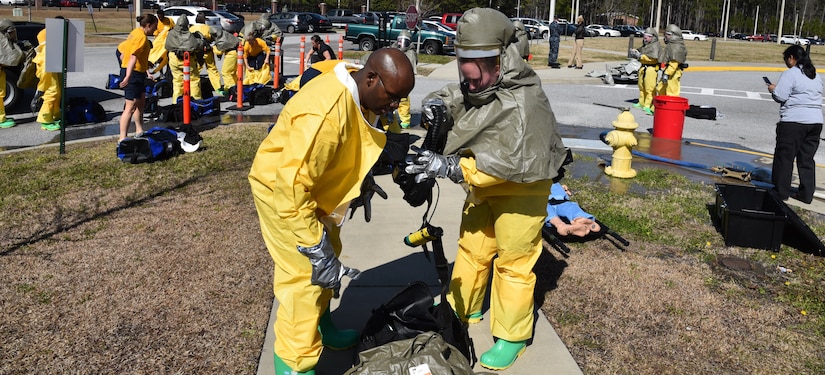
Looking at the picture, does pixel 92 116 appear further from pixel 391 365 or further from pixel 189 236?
pixel 391 365

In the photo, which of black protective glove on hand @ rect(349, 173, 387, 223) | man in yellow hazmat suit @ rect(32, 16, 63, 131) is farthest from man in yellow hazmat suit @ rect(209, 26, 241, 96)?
black protective glove on hand @ rect(349, 173, 387, 223)

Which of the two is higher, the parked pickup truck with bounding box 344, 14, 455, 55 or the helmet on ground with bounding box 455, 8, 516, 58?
the parked pickup truck with bounding box 344, 14, 455, 55

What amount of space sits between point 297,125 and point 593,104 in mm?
13899

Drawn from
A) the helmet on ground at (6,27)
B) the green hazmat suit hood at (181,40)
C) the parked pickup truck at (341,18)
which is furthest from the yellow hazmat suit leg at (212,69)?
the parked pickup truck at (341,18)

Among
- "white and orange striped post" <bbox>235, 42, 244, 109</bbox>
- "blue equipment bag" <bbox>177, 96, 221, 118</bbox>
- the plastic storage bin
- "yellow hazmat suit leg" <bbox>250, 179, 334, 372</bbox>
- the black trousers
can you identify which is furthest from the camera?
"white and orange striped post" <bbox>235, 42, 244, 109</bbox>

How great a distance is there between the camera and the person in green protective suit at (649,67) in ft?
45.7

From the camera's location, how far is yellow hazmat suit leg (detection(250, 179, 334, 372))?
3.12 m

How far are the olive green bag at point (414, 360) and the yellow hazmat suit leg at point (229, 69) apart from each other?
12.4m

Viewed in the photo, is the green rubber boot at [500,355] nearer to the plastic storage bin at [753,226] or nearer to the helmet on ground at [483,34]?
the helmet on ground at [483,34]

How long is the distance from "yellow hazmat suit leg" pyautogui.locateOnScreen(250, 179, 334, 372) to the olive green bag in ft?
0.84

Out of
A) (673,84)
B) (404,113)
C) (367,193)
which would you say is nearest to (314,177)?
(367,193)

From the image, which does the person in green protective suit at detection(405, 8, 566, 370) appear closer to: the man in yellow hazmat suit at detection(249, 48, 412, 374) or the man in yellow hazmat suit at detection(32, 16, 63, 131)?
the man in yellow hazmat suit at detection(249, 48, 412, 374)

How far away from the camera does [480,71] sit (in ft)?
11.8

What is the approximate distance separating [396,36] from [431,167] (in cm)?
2758
